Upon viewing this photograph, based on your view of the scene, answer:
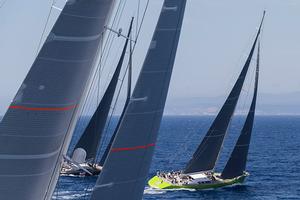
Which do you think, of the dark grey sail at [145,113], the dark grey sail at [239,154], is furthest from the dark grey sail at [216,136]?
the dark grey sail at [145,113]

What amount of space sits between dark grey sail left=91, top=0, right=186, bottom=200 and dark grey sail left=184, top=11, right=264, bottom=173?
3255 cm

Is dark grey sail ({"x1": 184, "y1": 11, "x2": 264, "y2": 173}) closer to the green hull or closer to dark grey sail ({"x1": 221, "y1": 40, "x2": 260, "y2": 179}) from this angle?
dark grey sail ({"x1": 221, "y1": 40, "x2": 260, "y2": 179})

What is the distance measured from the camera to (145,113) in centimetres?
1547

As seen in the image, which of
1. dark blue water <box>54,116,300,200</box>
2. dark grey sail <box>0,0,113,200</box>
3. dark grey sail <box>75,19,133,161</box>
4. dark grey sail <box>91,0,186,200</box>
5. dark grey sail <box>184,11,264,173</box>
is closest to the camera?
dark grey sail <box>0,0,113,200</box>

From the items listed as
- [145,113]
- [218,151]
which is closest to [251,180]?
[218,151]

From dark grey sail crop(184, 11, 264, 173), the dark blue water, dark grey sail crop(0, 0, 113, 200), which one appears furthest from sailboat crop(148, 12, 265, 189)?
dark grey sail crop(0, 0, 113, 200)

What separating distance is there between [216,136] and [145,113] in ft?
110

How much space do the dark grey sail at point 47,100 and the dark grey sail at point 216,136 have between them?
3418cm

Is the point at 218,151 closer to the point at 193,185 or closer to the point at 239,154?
the point at 239,154

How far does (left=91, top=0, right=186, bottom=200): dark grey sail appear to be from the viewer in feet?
49.4

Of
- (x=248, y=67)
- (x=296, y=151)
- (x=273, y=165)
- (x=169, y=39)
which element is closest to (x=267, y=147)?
(x=296, y=151)

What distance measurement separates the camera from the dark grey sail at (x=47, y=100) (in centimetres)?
1359

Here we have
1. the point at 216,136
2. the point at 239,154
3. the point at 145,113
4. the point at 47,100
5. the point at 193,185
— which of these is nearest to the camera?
the point at 47,100

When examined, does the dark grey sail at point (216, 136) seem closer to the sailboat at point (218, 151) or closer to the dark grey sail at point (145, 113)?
the sailboat at point (218, 151)
